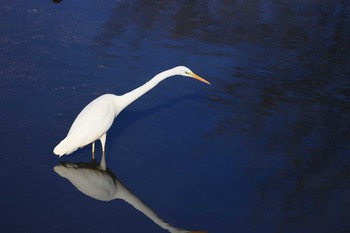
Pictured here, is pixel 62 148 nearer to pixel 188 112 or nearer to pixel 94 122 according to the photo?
pixel 94 122

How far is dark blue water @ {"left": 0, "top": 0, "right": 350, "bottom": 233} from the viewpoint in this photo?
16.2 feet

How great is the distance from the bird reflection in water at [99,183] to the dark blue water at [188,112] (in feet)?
0.21

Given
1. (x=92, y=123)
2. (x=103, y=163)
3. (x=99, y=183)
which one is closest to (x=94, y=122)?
(x=92, y=123)

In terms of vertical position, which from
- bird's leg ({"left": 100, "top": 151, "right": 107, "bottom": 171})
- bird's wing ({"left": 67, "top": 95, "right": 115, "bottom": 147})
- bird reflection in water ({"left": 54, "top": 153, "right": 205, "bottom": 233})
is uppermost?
bird's wing ({"left": 67, "top": 95, "right": 115, "bottom": 147})

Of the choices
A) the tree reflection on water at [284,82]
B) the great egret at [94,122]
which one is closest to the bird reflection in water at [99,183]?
the great egret at [94,122]

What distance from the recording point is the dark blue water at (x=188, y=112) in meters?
4.95

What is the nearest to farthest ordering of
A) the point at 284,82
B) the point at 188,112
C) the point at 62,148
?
the point at 62,148
the point at 188,112
the point at 284,82

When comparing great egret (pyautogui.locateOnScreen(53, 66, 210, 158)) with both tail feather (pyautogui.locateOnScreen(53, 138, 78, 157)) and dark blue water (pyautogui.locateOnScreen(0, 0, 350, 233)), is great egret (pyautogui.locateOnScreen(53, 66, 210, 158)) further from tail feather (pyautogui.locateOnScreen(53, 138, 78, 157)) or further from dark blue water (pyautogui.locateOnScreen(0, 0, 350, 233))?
dark blue water (pyautogui.locateOnScreen(0, 0, 350, 233))

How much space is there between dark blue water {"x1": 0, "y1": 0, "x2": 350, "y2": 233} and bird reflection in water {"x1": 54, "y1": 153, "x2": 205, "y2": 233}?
0.07m

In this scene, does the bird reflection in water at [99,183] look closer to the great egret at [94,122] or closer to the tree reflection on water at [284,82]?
the great egret at [94,122]

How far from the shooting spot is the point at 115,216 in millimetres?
4793

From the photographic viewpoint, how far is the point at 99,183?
5207 millimetres

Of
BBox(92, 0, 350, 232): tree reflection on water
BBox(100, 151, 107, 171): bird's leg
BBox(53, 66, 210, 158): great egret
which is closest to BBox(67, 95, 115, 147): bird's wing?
BBox(53, 66, 210, 158): great egret

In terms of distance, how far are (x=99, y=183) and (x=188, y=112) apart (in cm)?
159
